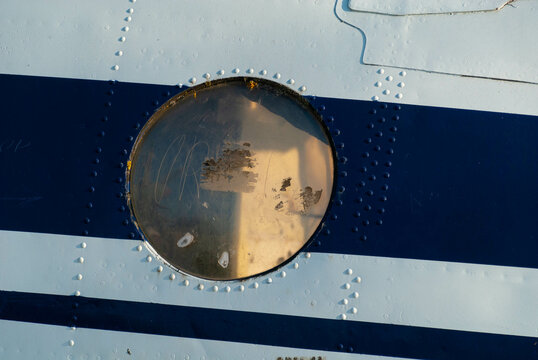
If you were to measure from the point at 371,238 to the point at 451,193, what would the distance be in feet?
1.45

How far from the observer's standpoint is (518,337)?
8.59ft

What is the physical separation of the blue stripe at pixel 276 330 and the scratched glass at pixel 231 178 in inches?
9.2

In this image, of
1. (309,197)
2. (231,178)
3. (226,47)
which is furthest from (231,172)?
(226,47)

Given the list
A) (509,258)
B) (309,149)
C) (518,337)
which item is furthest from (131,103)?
(518,337)

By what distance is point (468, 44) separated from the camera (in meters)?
2.76

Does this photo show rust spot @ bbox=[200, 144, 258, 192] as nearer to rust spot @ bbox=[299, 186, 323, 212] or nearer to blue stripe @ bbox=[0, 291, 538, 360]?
rust spot @ bbox=[299, 186, 323, 212]

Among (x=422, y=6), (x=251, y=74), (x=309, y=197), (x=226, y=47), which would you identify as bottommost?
(x=309, y=197)

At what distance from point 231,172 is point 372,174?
0.70m

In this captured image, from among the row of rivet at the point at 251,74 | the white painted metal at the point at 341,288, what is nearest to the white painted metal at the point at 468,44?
the row of rivet at the point at 251,74

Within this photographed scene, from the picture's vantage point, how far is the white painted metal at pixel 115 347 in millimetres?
2682

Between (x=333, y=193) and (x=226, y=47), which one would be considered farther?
(x=226, y=47)

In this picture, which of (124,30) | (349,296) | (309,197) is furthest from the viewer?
(124,30)

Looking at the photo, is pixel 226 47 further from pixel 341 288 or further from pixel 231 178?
pixel 341 288

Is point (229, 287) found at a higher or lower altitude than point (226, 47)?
lower
